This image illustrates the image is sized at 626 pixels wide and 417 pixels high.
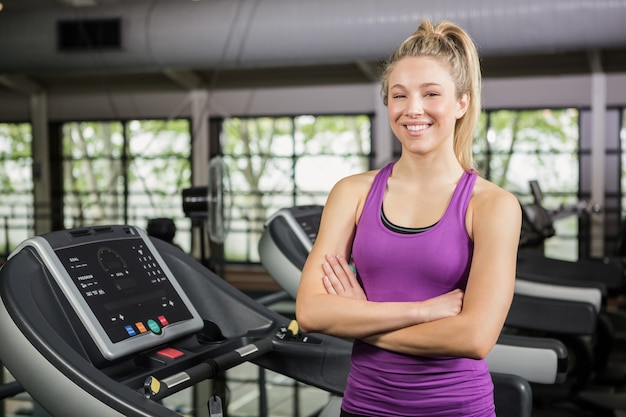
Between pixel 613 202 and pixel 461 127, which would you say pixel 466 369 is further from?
pixel 613 202

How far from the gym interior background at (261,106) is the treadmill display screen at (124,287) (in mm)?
3681

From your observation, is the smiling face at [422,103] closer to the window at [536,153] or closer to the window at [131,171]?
the window at [536,153]

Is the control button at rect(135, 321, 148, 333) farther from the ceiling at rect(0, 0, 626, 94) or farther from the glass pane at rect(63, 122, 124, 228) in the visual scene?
the glass pane at rect(63, 122, 124, 228)

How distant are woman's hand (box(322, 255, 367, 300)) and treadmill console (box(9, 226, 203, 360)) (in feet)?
1.70

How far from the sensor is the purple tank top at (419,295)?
1.09m

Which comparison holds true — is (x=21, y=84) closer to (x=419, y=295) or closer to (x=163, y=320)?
(x=163, y=320)

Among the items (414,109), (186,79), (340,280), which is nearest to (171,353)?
(340,280)

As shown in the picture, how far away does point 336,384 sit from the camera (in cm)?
170

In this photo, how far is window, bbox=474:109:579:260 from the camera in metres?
8.08

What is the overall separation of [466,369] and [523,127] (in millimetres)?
8359

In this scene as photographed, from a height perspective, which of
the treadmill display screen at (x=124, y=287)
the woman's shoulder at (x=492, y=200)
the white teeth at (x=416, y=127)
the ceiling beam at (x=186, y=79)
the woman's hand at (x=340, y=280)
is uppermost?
the ceiling beam at (x=186, y=79)

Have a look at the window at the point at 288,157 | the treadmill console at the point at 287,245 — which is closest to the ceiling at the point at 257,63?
the window at the point at 288,157

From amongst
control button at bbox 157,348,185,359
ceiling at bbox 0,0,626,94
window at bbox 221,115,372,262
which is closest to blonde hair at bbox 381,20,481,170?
control button at bbox 157,348,185,359

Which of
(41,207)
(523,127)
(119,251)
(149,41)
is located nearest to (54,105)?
(41,207)
